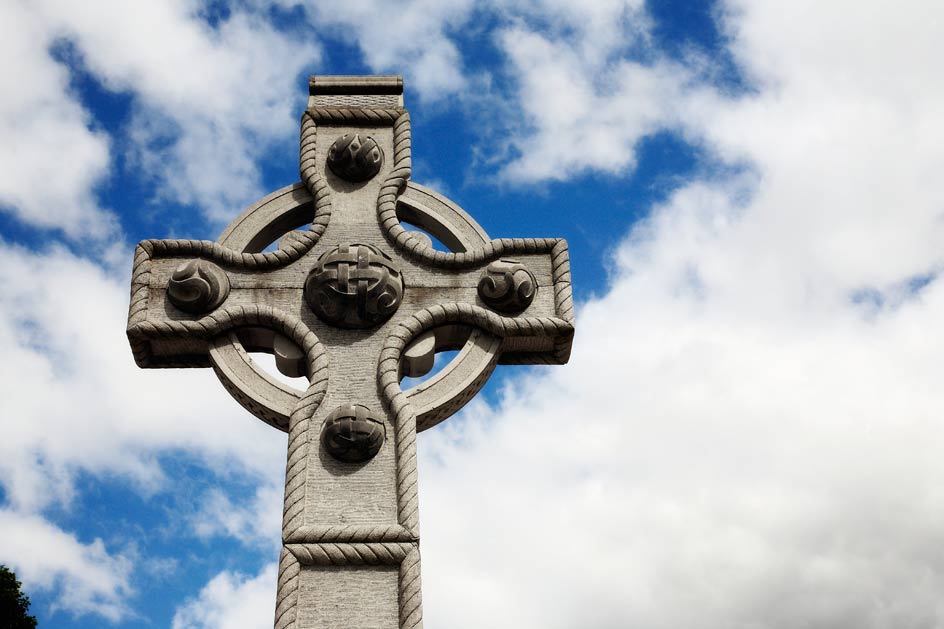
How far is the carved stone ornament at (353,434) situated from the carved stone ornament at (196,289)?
1.31 metres

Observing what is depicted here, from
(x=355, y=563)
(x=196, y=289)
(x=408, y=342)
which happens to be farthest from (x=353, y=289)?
(x=355, y=563)

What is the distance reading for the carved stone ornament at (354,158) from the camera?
7.16 meters

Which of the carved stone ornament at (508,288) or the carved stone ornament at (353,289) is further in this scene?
the carved stone ornament at (508,288)

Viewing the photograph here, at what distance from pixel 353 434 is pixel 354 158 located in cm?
232

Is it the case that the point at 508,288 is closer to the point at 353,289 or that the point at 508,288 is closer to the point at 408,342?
the point at 408,342

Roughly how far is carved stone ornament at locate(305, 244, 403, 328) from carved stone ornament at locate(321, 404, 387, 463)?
0.74 meters

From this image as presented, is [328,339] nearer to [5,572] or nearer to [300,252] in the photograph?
[300,252]

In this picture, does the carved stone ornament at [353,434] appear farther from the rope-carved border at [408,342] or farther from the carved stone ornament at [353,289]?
the carved stone ornament at [353,289]

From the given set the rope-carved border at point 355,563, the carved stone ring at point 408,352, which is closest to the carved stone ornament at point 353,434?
the carved stone ring at point 408,352

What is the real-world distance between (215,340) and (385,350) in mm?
1151

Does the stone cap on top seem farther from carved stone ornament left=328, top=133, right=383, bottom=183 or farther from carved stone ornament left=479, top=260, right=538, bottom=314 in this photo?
carved stone ornament left=479, top=260, right=538, bottom=314

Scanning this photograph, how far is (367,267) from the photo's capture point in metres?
6.43

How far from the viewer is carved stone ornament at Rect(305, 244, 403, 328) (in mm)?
6352

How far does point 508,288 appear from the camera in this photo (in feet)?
21.7
